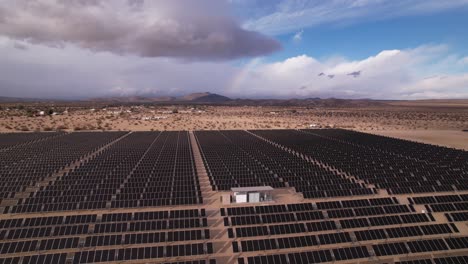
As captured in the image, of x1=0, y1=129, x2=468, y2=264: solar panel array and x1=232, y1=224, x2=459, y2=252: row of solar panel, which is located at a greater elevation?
x1=0, y1=129, x2=468, y2=264: solar panel array

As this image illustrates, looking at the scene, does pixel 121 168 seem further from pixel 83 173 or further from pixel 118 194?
pixel 118 194

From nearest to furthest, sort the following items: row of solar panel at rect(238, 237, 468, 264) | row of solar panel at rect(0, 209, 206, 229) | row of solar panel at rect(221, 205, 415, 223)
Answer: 1. row of solar panel at rect(238, 237, 468, 264)
2. row of solar panel at rect(0, 209, 206, 229)
3. row of solar panel at rect(221, 205, 415, 223)

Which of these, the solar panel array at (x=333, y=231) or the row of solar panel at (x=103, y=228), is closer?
the solar panel array at (x=333, y=231)

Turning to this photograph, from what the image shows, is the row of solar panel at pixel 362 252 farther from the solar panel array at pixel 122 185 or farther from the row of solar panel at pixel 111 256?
the solar panel array at pixel 122 185

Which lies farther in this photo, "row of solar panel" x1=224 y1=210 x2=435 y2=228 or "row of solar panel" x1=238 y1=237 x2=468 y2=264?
"row of solar panel" x1=224 y1=210 x2=435 y2=228

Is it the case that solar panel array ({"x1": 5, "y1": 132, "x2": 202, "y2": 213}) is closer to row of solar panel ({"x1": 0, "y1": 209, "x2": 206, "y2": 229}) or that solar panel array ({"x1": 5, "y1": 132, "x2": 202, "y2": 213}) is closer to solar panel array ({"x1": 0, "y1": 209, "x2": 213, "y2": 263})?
row of solar panel ({"x1": 0, "y1": 209, "x2": 206, "y2": 229})

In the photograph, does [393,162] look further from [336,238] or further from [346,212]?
[336,238]

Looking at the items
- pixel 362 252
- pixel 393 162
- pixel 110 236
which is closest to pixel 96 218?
pixel 110 236

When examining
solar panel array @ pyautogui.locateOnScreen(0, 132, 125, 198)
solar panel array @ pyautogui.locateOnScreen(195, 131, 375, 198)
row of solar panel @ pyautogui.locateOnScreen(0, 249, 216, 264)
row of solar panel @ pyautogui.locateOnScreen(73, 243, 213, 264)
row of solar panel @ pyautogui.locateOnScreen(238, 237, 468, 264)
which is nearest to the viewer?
row of solar panel @ pyautogui.locateOnScreen(0, 249, 216, 264)

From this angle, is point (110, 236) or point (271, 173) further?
point (271, 173)

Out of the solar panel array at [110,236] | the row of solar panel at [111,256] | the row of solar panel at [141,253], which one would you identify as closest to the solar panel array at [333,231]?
the row of solar panel at [141,253]

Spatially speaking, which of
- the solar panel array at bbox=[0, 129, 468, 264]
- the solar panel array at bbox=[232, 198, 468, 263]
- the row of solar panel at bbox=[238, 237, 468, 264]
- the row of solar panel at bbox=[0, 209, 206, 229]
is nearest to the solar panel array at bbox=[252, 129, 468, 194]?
the solar panel array at bbox=[0, 129, 468, 264]
